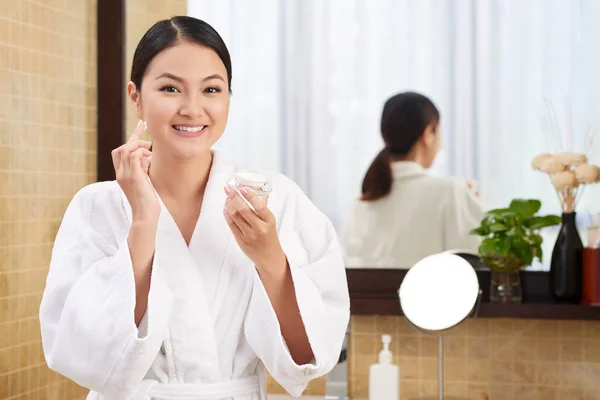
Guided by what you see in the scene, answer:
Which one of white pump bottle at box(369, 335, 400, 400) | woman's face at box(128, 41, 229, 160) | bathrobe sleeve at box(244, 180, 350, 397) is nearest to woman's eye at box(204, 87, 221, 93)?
woman's face at box(128, 41, 229, 160)

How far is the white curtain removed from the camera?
7.40ft

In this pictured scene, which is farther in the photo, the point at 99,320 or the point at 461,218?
the point at 461,218

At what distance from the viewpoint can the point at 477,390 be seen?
233cm

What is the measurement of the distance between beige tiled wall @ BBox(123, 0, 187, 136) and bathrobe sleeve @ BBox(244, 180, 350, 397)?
1.09 metres

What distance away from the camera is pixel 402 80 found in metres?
2.33

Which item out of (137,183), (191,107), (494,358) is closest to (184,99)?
(191,107)

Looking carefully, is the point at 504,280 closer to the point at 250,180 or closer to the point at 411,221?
the point at 411,221

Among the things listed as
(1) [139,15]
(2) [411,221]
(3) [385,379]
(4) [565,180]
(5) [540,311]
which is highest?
(1) [139,15]

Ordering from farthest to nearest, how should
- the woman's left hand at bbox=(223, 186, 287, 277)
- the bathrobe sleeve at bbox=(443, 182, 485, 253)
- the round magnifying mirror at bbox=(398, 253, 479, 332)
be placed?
the bathrobe sleeve at bbox=(443, 182, 485, 253)
the round magnifying mirror at bbox=(398, 253, 479, 332)
the woman's left hand at bbox=(223, 186, 287, 277)

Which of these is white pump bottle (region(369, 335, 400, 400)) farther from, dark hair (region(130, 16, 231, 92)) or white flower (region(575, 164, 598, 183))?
dark hair (region(130, 16, 231, 92))

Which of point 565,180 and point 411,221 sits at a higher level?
point 565,180

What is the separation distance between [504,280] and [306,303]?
0.98 m

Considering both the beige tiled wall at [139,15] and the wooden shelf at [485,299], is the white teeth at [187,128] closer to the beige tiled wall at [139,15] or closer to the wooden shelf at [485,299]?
the wooden shelf at [485,299]

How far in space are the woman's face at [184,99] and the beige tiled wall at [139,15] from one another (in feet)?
3.52
